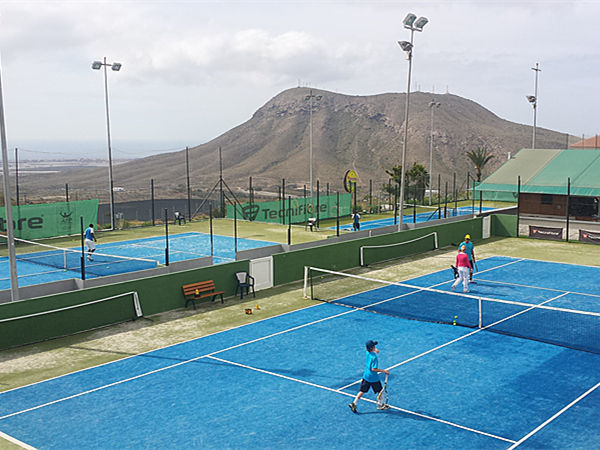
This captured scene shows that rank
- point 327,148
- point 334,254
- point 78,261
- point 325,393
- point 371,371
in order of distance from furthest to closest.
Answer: point 327,148 < point 78,261 < point 334,254 < point 325,393 < point 371,371

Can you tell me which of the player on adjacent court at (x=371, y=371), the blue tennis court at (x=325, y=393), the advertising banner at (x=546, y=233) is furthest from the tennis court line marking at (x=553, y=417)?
the advertising banner at (x=546, y=233)

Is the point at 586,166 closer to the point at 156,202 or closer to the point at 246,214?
the point at 246,214

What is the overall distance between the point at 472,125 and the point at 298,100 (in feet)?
180

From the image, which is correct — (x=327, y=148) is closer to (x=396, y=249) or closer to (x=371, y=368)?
(x=396, y=249)

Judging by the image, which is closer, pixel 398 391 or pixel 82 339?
pixel 398 391

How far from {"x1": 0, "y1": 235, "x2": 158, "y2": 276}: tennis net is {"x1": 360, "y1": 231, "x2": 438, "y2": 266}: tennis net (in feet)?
32.1

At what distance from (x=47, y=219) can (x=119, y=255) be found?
8882mm

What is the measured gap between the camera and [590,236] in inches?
1437

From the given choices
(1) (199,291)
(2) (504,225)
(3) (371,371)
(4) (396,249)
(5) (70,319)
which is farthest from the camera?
(2) (504,225)

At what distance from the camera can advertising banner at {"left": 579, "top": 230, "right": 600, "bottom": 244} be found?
3625cm

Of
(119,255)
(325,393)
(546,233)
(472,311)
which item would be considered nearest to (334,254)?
(472,311)

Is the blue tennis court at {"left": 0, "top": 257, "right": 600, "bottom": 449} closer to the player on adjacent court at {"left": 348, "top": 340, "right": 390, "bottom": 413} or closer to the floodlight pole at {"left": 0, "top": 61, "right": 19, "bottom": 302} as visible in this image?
the player on adjacent court at {"left": 348, "top": 340, "right": 390, "bottom": 413}

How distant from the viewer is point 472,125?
570 feet

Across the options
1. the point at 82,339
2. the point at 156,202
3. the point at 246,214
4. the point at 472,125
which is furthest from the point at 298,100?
the point at 82,339
